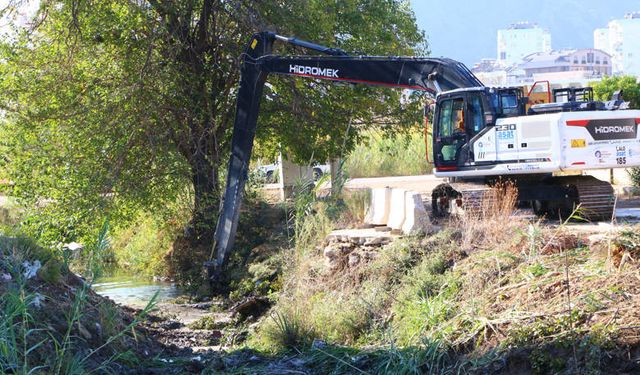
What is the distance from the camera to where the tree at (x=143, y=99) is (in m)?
20.5

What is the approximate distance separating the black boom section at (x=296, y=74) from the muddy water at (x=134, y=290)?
5.69 feet

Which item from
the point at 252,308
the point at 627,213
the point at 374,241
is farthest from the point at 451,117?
the point at 252,308

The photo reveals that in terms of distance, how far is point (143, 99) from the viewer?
68.9ft

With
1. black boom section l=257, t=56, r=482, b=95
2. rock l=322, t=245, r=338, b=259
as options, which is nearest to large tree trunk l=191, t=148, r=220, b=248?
black boom section l=257, t=56, r=482, b=95

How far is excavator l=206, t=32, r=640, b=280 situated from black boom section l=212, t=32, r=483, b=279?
0.02m

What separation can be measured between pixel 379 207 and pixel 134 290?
24.8 ft

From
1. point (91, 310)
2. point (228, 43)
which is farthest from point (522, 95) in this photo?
point (91, 310)

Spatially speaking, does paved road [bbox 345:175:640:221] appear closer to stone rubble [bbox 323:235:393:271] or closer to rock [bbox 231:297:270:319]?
stone rubble [bbox 323:235:393:271]

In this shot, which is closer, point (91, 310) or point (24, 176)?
point (91, 310)

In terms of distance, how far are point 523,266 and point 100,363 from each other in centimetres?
552

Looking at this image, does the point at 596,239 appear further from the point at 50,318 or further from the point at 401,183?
the point at 401,183

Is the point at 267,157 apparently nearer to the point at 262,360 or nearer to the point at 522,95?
the point at 522,95

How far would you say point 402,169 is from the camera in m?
37.1

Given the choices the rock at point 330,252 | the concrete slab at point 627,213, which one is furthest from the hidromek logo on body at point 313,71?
the concrete slab at point 627,213
